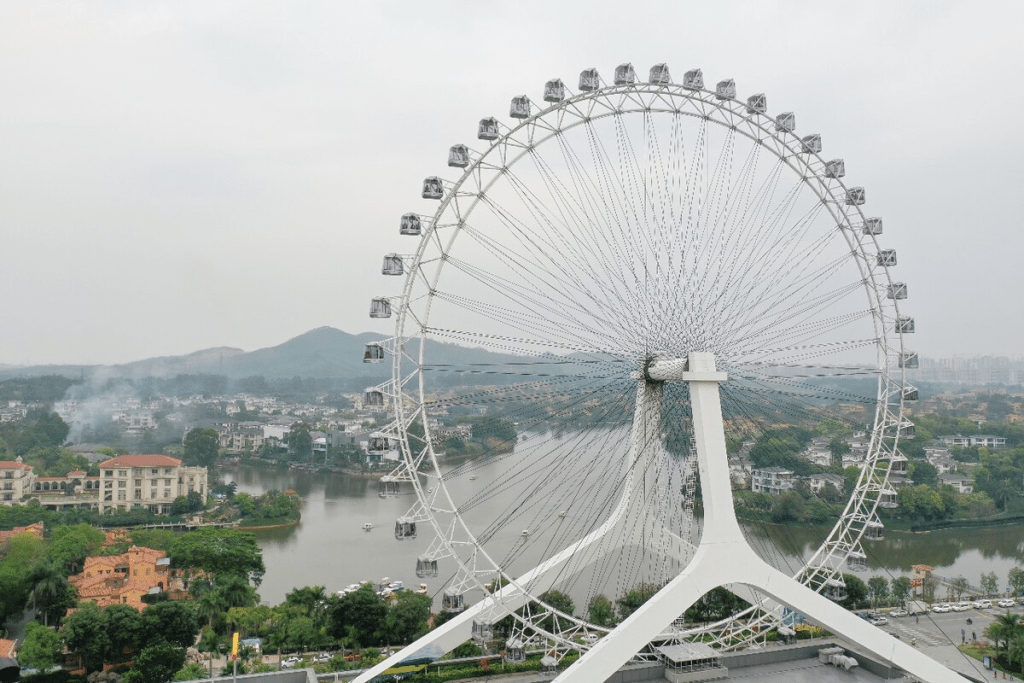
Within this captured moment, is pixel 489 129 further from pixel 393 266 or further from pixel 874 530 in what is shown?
pixel 874 530

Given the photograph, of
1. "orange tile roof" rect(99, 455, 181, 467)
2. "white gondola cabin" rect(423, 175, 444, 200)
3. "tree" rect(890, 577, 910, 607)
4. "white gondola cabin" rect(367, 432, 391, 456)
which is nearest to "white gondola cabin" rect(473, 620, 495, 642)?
"white gondola cabin" rect(367, 432, 391, 456)

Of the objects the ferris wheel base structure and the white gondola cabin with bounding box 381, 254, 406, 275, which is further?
the white gondola cabin with bounding box 381, 254, 406, 275

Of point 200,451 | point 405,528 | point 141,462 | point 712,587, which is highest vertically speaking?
point 405,528

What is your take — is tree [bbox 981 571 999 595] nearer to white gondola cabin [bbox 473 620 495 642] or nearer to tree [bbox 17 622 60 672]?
white gondola cabin [bbox 473 620 495 642]

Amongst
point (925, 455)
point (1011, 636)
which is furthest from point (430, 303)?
point (925, 455)

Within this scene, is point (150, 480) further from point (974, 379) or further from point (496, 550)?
point (974, 379)

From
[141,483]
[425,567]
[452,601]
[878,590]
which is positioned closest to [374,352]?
[425,567]

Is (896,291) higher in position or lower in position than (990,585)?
higher
